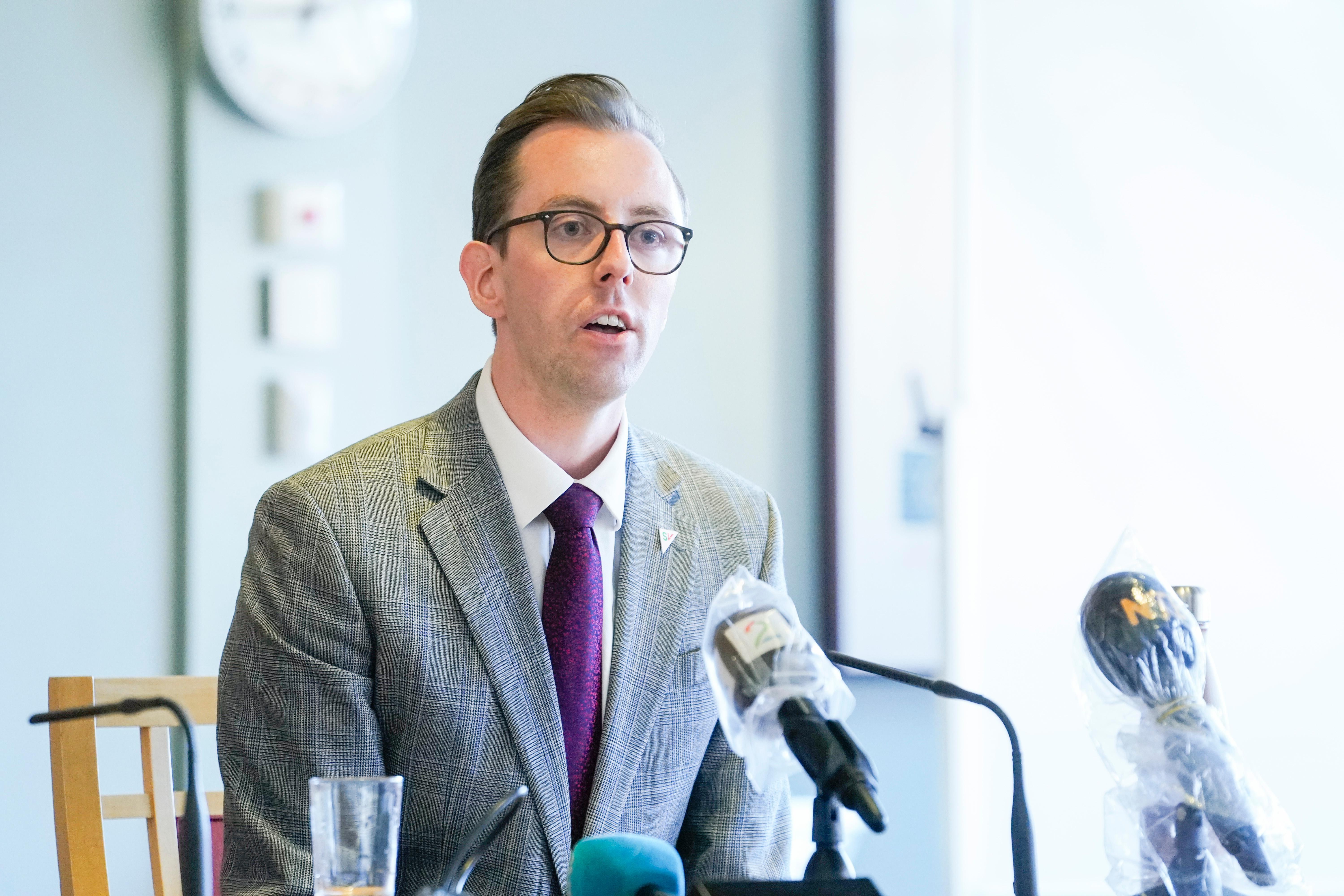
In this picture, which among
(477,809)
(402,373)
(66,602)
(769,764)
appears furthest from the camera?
(402,373)

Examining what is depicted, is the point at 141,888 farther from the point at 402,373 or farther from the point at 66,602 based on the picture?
the point at 402,373

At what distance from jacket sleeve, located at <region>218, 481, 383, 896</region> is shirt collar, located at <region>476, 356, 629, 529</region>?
223 mm

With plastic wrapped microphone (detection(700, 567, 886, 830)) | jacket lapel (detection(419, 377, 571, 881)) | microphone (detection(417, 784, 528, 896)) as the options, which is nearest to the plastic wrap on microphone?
plastic wrapped microphone (detection(700, 567, 886, 830))

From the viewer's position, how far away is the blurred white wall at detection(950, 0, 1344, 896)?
2635 mm

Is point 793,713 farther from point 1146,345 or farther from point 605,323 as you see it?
point 1146,345

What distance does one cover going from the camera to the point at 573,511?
1.40 metres

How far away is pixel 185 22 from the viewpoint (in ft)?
7.57

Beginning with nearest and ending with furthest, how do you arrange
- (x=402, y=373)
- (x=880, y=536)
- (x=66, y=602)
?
1. (x=66, y=602)
2. (x=402, y=373)
3. (x=880, y=536)

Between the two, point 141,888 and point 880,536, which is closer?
point 141,888

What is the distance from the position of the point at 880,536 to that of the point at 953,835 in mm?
638

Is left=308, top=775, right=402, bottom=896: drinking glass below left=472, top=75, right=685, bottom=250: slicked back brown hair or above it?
below

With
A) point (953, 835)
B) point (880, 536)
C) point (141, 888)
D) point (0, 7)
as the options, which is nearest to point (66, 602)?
point (141, 888)

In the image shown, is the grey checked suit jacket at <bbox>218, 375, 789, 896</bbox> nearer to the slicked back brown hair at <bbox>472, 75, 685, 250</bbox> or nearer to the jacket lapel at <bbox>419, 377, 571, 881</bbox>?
the jacket lapel at <bbox>419, 377, 571, 881</bbox>

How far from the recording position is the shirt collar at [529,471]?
1407 millimetres
